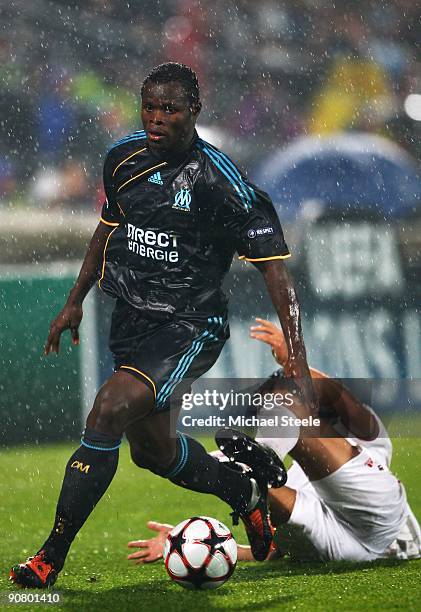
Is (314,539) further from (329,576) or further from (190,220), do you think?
(190,220)

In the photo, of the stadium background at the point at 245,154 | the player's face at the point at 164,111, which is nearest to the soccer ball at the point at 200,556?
the player's face at the point at 164,111

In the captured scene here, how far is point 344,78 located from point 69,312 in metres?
7.59

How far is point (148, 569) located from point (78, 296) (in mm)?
1188

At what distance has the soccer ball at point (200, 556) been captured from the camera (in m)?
3.92

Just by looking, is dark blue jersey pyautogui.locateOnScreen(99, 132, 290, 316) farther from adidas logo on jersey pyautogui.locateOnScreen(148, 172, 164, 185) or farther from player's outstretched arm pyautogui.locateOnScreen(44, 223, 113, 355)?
player's outstretched arm pyautogui.locateOnScreen(44, 223, 113, 355)

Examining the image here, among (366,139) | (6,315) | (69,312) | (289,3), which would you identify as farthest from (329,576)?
(289,3)

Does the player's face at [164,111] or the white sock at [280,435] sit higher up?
the player's face at [164,111]

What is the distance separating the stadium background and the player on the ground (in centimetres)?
402

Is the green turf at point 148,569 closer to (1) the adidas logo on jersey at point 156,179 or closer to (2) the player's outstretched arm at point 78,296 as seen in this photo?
Answer: (2) the player's outstretched arm at point 78,296

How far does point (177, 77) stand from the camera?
13.5ft

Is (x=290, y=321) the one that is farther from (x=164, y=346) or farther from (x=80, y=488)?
(x=80, y=488)

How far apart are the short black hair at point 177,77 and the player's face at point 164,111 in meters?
0.02

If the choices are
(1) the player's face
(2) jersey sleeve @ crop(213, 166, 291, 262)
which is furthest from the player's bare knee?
(1) the player's face

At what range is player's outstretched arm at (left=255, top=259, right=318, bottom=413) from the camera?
4055 millimetres
